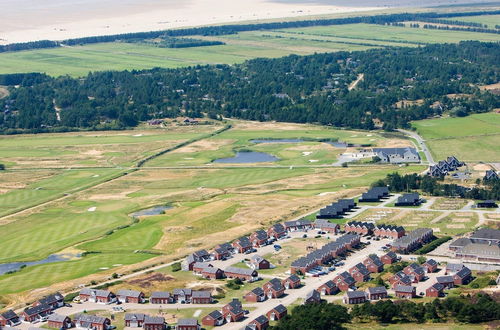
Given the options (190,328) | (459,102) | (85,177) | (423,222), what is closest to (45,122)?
(85,177)

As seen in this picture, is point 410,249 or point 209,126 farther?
point 209,126

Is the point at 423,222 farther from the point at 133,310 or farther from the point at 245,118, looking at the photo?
the point at 245,118

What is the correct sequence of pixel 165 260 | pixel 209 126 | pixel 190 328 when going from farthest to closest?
pixel 209 126
pixel 165 260
pixel 190 328

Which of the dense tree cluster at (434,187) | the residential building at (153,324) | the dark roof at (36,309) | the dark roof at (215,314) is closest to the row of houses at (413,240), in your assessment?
the dense tree cluster at (434,187)

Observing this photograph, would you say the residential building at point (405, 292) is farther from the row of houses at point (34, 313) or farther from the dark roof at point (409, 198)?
the dark roof at point (409, 198)

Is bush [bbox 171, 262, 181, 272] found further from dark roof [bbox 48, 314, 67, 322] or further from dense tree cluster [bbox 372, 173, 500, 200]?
dense tree cluster [bbox 372, 173, 500, 200]

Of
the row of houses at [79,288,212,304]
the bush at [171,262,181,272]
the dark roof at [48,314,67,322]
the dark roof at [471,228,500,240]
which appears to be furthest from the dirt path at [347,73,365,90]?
the dark roof at [48,314,67,322]

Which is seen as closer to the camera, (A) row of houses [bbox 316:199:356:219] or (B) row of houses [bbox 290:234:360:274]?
(B) row of houses [bbox 290:234:360:274]
